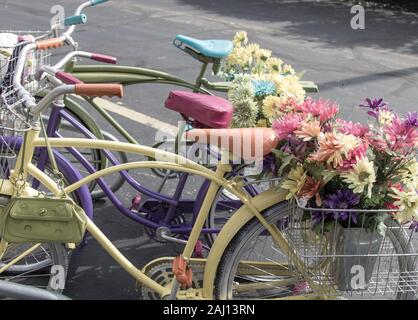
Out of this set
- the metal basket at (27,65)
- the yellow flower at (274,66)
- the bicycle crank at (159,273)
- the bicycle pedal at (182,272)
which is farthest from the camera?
the yellow flower at (274,66)

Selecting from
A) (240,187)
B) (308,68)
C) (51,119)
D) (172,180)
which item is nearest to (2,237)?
(51,119)

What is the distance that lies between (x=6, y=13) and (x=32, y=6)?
3.22ft

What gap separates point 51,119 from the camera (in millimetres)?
2900

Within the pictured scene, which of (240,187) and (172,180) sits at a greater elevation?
(240,187)

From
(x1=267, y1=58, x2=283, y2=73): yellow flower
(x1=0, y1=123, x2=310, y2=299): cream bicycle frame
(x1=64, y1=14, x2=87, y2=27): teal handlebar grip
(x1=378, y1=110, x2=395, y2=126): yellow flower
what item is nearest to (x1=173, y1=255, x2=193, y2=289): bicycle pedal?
(x1=0, y1=123, x2=310, y2=299): cream bicycle frame

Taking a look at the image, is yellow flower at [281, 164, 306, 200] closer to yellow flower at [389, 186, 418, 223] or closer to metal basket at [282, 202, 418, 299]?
metal basket at [282, 202, 418, 299]

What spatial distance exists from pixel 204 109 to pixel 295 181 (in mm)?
483

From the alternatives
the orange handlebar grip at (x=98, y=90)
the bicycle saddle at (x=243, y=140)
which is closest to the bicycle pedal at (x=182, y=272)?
the bicycle saddle at (x=243, y=140)

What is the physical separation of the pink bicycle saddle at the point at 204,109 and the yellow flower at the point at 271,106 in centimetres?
16

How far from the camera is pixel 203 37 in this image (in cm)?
851

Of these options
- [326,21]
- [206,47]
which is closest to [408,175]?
[206,47]

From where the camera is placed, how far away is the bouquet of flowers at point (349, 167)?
201cm

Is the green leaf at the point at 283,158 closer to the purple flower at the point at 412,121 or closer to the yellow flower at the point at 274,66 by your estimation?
the purple flower at the point at 412,121
